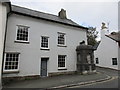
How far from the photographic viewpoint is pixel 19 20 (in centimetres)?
1455

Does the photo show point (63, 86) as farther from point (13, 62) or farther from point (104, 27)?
point (104, 27)

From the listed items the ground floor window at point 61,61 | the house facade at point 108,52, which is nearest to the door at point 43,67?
the ground floor window at point 61,61

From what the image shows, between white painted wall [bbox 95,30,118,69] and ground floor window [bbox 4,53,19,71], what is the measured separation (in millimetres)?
18805

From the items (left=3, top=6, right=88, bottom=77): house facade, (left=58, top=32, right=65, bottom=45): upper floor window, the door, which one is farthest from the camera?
(left=58, top=32, right=65, bottom=45): upper floor window

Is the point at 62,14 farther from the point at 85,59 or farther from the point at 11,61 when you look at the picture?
the point at 11,61

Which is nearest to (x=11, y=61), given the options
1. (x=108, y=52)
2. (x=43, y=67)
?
(x=43, y=67)

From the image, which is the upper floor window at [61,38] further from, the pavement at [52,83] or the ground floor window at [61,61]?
the pavement at [52,83]

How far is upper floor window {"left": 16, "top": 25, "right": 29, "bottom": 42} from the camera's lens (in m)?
14.5

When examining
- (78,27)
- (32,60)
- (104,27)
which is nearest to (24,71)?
(32,60)

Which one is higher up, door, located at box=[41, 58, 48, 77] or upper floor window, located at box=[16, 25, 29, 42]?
upper floor window, located at box=[16, 25, 29, 42]

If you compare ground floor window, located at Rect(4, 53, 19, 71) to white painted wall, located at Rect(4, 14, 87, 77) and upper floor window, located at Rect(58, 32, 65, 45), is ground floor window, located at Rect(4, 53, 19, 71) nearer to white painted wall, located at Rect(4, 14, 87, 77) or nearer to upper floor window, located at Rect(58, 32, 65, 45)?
white painted wall, located at Rect(4, 14, 87, 77)

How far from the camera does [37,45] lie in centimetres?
1545

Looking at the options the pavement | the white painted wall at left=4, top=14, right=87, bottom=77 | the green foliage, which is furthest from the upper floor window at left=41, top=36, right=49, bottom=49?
the green foliage

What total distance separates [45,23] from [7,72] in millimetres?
6920
